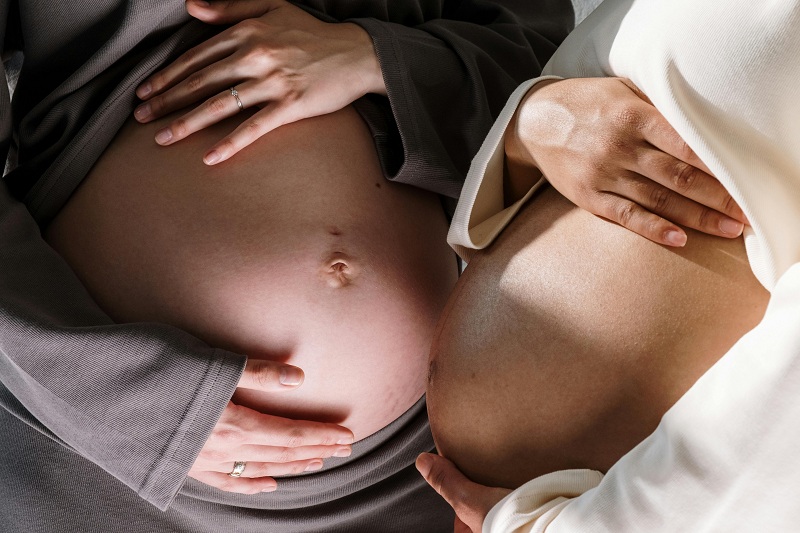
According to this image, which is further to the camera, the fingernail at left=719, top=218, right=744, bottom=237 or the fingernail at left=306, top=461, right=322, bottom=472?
the fingernail at left=306, top=461, right=322, bottom=472

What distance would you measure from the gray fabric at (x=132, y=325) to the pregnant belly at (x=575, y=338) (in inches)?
7.8

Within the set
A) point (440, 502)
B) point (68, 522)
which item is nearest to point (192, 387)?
point (68, 522)

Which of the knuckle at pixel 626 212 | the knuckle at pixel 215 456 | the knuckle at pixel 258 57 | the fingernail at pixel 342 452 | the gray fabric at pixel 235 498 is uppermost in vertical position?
the knuckle at pixel 626 212

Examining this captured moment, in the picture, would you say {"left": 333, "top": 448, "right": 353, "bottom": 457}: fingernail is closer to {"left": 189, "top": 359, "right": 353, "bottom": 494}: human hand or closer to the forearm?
{"left": 189, "top": 359, "right": 353, "bottom": 494}: human hand

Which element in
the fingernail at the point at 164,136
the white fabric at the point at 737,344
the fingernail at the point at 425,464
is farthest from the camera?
the fingernail at the point at 164,136

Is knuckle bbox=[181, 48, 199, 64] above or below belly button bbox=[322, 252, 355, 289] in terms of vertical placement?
above

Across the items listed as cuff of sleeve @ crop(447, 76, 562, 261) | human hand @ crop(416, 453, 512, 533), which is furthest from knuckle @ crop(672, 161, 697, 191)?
human hand @ crop(416, 453, 512, 533)

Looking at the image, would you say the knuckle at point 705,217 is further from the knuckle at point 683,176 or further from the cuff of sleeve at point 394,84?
the cuff of sleeve at point 394,84

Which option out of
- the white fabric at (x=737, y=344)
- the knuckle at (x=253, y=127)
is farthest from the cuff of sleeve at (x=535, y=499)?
the knuckle at (x=253, y=127)

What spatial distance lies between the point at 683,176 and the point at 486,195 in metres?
0.19

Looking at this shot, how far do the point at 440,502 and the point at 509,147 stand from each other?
481 mm

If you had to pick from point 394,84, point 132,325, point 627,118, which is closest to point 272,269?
point 132,325

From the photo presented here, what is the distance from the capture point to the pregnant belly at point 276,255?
691mm

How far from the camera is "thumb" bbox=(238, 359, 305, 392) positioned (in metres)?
0.65
